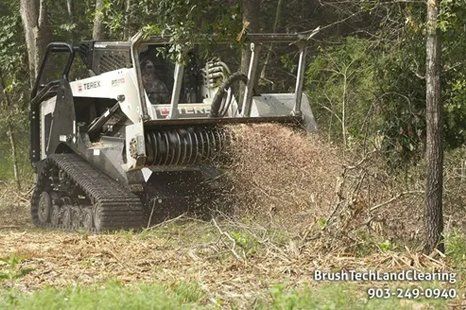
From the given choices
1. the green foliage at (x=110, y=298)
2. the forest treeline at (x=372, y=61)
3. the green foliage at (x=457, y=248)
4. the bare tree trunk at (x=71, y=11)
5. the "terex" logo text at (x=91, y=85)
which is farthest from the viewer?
the bare tree trunk at (x=71, y=11)

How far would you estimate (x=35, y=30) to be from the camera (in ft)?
60.5

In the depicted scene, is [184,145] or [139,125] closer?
[139,125]

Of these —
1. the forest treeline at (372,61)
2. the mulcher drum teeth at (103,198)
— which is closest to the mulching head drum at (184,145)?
the mulcher drum teeth at (103,198)

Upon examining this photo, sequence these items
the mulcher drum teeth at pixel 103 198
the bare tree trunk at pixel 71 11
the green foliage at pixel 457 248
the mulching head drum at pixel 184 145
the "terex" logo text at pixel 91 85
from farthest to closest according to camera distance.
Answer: the bare tree trunk at pixel 71 11
the "terex" logo text at pixel 91 85
the mulcher drum teeth at pixel 103 198
the mulching head drum at pixel 184 145
the green foliage at pixel 457 248

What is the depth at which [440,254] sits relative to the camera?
30.9ft

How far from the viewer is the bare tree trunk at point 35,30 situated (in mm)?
18344

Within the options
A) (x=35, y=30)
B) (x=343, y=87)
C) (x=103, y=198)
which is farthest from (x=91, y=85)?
(x=343, y=87)

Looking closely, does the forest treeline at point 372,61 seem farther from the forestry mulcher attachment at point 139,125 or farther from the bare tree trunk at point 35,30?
the forestry mulcher attachment at point 139,125

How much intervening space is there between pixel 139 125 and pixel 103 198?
3.89ft

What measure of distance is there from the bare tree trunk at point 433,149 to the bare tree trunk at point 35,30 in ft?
32.7

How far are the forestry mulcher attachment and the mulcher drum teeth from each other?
0.01 metres

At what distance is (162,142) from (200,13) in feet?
8.74

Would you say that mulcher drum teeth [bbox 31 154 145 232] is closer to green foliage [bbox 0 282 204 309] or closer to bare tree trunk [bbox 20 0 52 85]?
bare tree trunk [bbox 20 0 52 85]

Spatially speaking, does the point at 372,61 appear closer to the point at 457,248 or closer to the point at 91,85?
the point at 91,85
